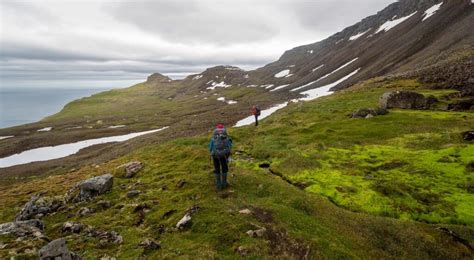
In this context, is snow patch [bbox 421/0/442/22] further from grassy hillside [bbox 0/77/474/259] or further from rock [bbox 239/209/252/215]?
rock [bbox 239/209/252/215]

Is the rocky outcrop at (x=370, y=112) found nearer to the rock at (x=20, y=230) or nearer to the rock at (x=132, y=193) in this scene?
the rock at (x=132, y=193)

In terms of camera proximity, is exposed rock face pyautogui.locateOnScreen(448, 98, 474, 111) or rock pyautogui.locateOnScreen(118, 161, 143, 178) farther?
exposed rock face pyautogui.locateOnScreen(448, 98, 474, 111)

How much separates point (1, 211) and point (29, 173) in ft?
161

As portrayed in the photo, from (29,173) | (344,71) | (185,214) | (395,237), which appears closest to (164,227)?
(185,214)

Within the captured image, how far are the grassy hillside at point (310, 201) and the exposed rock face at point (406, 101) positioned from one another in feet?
30.9

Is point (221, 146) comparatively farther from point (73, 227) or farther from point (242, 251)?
point (73, 227)

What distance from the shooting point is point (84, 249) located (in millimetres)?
14711

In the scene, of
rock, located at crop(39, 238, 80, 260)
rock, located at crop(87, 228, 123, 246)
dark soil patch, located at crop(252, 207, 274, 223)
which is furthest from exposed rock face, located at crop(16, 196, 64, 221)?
dark soil patch, located at crop(252, 207, 274, 223)

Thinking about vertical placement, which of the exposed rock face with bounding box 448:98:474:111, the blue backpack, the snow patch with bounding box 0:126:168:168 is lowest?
the snow patch with bounding box 0:126:168:168

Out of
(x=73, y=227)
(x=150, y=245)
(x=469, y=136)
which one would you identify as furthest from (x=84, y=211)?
(x=469, y=136)

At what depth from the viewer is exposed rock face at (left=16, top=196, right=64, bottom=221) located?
71.7ft

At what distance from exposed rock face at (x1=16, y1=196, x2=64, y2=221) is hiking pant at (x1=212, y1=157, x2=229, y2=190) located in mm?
13165

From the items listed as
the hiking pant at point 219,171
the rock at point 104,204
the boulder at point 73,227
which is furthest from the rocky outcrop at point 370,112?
the boulder at point 73,227

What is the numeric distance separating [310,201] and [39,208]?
20.2 m
